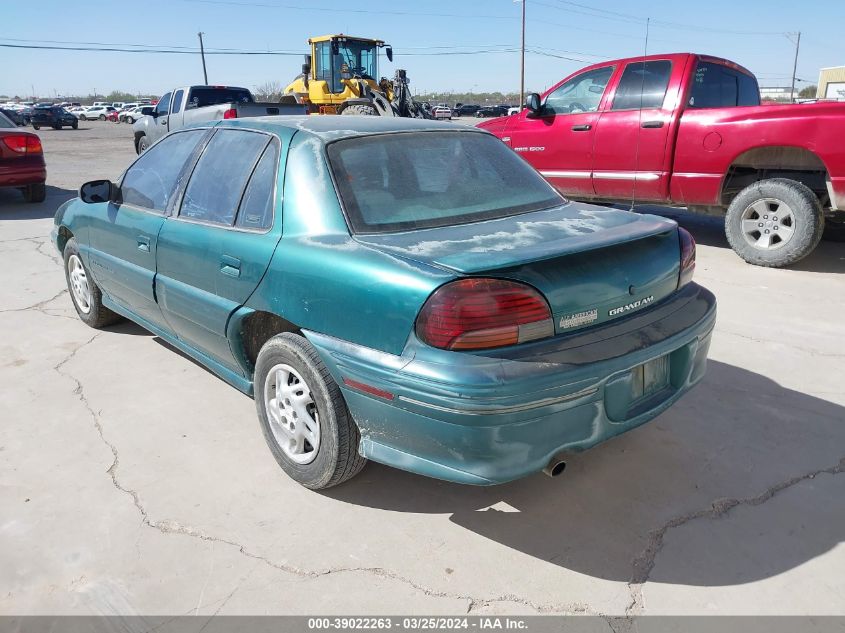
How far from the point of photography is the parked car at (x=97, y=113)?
5534 cm

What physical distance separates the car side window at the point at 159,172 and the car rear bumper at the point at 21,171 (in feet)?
23.3

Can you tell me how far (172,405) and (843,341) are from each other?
176 inches

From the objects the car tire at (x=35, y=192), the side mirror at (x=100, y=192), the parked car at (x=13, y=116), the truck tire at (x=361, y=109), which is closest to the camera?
the side mirror at (x=100, y=192)

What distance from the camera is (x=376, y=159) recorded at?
3033mm

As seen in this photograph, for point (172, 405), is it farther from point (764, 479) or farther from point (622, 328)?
point (764, 479)

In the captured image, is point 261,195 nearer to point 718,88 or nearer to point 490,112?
point 718,88

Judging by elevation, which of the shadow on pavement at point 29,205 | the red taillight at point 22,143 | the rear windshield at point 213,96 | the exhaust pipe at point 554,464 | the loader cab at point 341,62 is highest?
the loader cab at point 341,62

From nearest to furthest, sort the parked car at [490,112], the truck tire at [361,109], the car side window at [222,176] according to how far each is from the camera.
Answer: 1. the car side window at [222,176]
2. the truck tire at [361,109]
3. the parked car at [490,112]

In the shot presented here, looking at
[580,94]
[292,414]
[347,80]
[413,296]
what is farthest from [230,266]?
[347,80]

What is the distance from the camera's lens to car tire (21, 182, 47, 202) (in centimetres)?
1077

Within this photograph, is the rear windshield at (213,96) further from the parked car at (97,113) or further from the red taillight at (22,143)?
the parked car at (97,113)

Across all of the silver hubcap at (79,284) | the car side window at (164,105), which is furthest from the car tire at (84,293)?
the car side window at (164,105)

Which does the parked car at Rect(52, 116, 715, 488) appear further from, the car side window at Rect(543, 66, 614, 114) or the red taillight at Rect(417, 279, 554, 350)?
the car side window at Rect(543, 66, 614, 114)

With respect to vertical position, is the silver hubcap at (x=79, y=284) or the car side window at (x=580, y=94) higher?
the car side window at (x=580, y=94)
